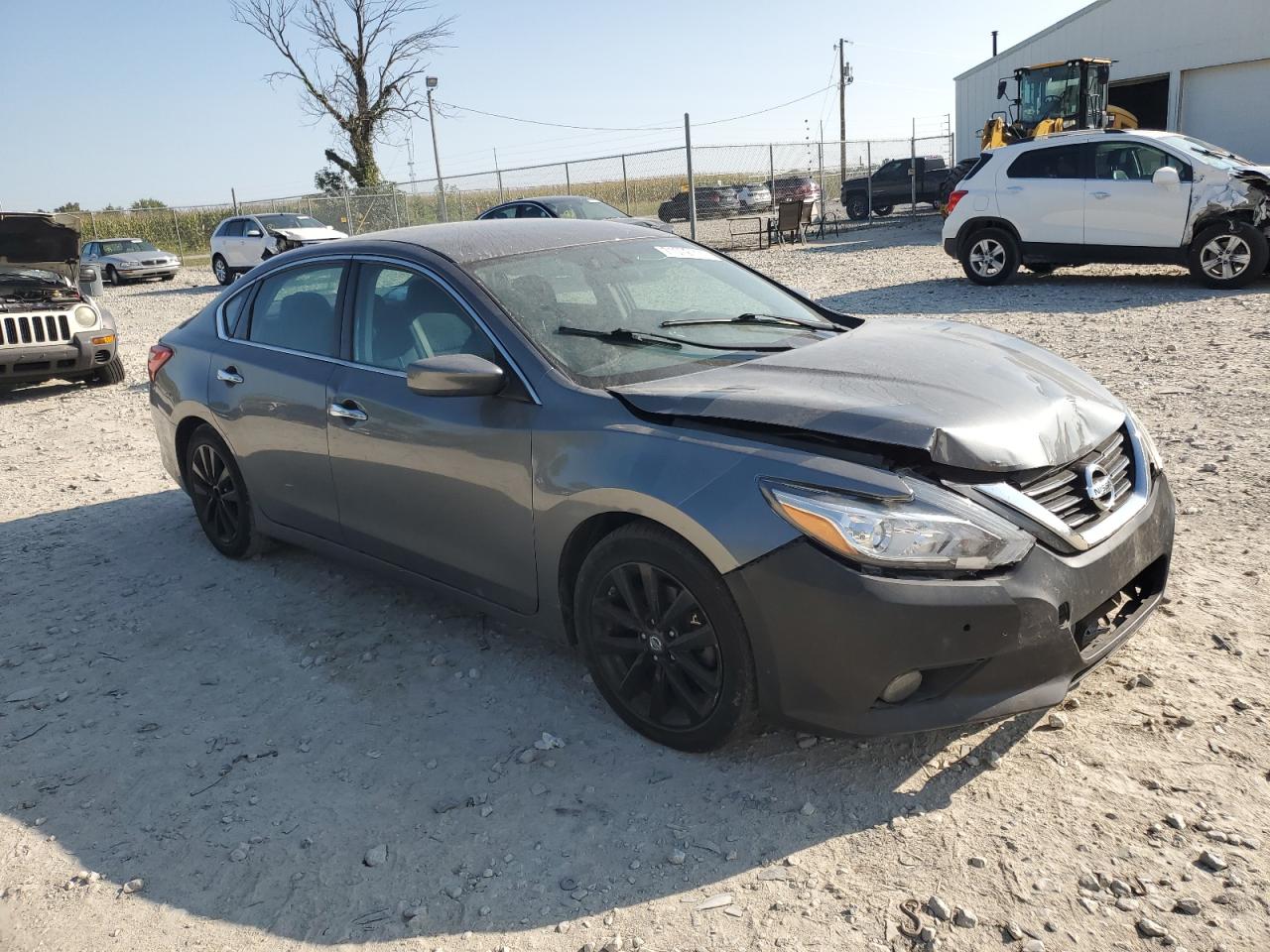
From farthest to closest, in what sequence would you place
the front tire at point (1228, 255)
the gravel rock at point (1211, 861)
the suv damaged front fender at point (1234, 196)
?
1. the front tire at point (1228, 255)
2. the suv damaged front fender at point (1234, 196)
3. the gravel rock at point (1211, 861)

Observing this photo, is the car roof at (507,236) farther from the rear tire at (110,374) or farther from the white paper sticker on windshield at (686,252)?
the rear tire at (110,374)

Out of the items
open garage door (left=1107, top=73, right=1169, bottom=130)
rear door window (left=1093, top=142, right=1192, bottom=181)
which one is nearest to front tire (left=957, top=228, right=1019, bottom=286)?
rear door window (left=1093, top=142, right=1192, bottom=181)

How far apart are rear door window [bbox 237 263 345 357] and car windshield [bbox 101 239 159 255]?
2777 cm

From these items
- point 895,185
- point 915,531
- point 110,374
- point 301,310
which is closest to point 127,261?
point 110,374

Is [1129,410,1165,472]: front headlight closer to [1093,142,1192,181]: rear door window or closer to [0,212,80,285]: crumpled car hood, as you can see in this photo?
[1093,142,1192,181]: rear door window

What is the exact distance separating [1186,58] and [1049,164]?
51.3 ft

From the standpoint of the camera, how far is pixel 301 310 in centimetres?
442

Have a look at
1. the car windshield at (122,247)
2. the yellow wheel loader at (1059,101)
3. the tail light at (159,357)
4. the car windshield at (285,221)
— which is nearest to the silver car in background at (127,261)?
the car windshield at (122,247)

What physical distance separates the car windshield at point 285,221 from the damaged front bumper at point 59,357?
14.6 metres

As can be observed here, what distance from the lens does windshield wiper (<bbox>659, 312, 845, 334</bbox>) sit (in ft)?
12.3

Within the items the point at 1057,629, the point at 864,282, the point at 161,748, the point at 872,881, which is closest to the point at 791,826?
the point at 872,881

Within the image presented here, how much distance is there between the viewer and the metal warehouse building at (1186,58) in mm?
22844

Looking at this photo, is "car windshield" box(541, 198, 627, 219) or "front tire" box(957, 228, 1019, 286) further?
"car windshield" box(541, 198, 627, 219)

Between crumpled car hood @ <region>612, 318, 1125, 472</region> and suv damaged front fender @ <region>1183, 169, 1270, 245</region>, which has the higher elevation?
suv damaged front fender @ <region>1183, 169, 1270, 245</region>
